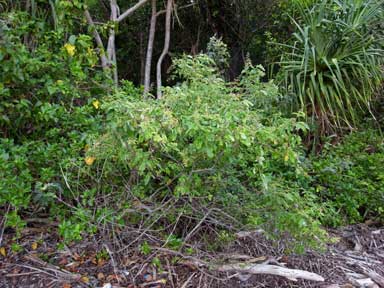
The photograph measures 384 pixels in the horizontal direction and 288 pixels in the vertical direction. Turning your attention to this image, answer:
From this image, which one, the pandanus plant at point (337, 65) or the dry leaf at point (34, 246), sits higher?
the pandanus plant at point (337, 65)

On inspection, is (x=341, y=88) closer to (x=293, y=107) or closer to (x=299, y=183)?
(x=293, y=107)

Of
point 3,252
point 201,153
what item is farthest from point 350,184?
point 3,252

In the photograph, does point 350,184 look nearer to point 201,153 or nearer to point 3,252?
point 201,153

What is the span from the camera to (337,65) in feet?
12.3

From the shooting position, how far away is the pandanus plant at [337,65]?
12.5 ft

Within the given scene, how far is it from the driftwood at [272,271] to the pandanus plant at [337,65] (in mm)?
1861

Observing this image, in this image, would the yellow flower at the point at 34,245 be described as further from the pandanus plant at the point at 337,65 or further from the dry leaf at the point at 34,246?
the pandanus plant at the point at 337,65

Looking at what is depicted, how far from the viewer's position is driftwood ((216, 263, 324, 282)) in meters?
2.23

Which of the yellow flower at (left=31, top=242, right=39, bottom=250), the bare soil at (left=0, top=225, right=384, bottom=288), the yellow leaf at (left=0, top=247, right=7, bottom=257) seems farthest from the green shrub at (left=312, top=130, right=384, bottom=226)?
the yellow leaf at (left=0, top=247, right=7, bottom=257)

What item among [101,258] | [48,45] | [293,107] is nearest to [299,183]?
[293,107]

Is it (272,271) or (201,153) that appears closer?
(201,153)

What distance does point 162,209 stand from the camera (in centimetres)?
233

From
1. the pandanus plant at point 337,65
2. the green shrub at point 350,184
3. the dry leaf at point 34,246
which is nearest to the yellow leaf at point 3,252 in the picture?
the dry leaf at point 34,246

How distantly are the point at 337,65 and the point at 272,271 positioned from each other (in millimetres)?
2337
